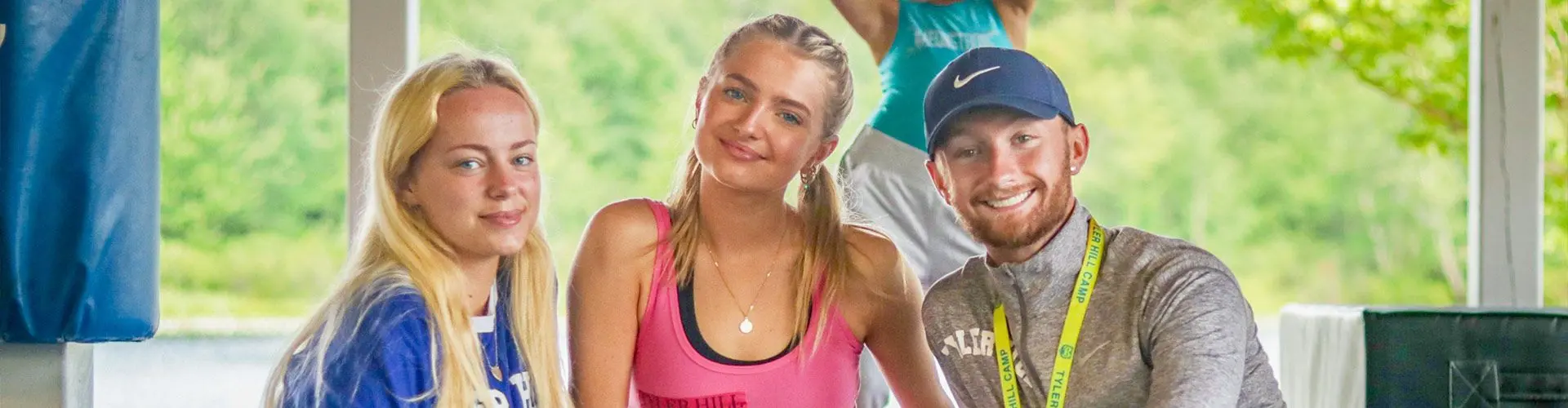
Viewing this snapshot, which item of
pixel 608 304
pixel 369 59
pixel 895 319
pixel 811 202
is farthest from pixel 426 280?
pixel 369 59

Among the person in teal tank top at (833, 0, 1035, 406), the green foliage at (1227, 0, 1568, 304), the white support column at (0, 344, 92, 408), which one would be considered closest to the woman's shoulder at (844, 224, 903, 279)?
the person in teal tank top at (833, 0, 1035, 406)

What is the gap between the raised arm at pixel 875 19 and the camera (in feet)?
9.50

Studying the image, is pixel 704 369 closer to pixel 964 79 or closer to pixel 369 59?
pixel 964 79

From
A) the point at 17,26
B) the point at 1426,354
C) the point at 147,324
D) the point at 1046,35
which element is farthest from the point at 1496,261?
the point at 1046,35

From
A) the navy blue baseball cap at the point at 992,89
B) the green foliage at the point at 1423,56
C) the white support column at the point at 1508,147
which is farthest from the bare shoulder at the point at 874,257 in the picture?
the green foliage at the point at 1423,56

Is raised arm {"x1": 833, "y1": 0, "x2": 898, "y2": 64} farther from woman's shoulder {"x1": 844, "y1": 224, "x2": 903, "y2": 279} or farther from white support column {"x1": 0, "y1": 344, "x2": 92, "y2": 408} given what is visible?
white support column {"x1": 0, "y1": 344, "x2": 92, "y2": 408}

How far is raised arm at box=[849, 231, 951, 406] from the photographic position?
93.9 inches

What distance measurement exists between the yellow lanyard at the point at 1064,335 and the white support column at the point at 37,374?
1.77m

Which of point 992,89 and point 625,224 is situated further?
point 625,224

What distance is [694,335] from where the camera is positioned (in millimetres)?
2301

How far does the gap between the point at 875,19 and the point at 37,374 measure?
1755 millimetres

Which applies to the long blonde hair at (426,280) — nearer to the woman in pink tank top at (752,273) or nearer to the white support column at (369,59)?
the woman in pink tank top at (752,273)

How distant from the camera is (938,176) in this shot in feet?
6.63

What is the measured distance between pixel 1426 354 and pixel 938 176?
3.76ft
